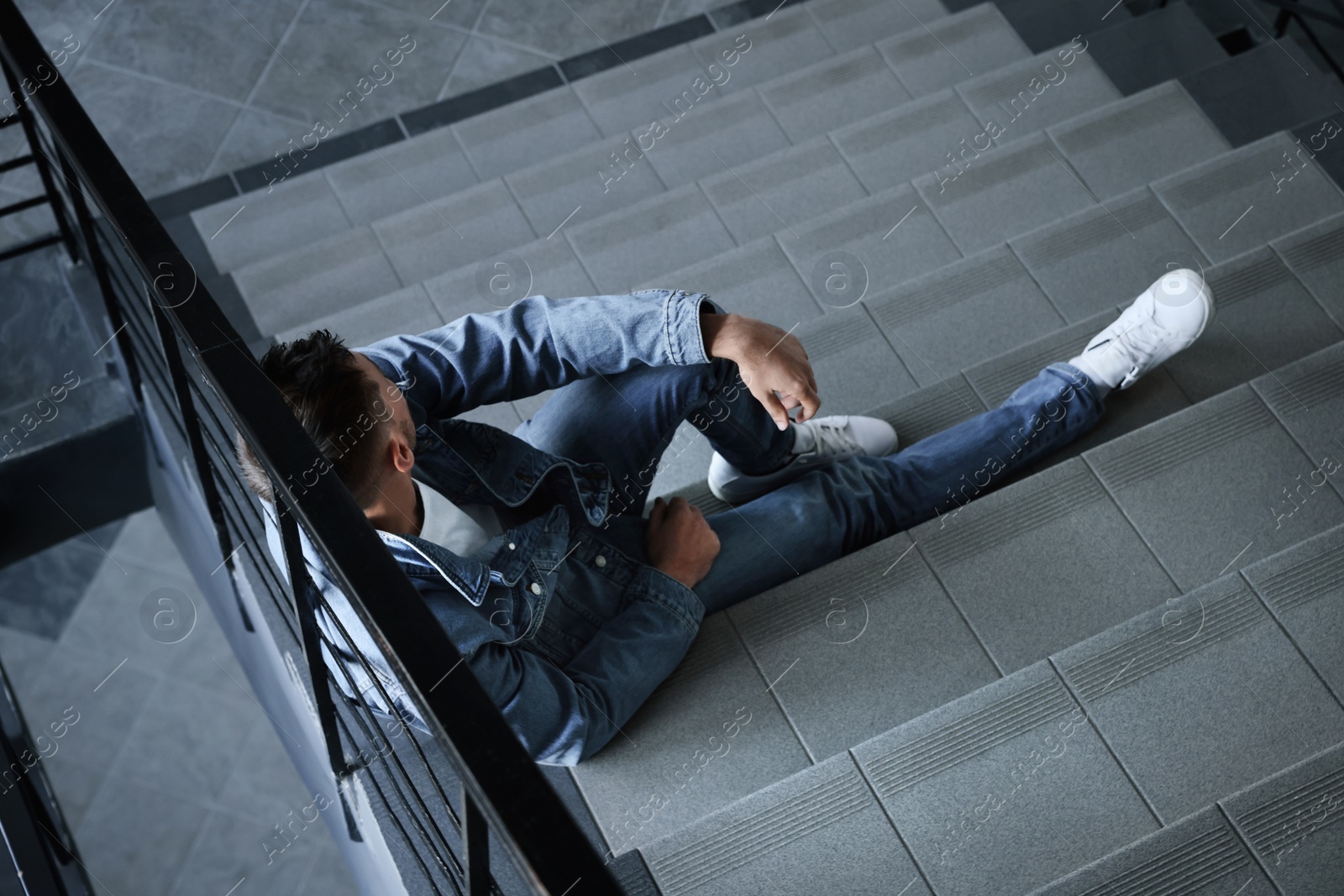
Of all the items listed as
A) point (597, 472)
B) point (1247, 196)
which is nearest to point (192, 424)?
point (597, 472)

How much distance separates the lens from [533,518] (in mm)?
1619

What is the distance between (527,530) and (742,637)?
1.18 feet

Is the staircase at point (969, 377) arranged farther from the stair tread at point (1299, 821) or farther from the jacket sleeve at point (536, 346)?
the jacket sleeve at point (536, 346)

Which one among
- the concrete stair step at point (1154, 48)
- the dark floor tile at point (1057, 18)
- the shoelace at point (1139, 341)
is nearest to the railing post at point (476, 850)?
the shoelace at point (1139, 341)

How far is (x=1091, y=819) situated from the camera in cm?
145

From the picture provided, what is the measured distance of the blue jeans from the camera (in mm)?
1736

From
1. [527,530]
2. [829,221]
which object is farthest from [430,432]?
[829,221]

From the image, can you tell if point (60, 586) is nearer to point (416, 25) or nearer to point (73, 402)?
point (73, 402)

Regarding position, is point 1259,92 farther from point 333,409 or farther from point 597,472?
point 333,409

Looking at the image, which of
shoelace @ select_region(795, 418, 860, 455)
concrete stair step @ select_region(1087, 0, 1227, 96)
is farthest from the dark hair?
concrete stair step @ select_region(1087, 0, 1227, 96)

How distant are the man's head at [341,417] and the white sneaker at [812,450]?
2.35ft

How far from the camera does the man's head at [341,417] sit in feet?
4.32

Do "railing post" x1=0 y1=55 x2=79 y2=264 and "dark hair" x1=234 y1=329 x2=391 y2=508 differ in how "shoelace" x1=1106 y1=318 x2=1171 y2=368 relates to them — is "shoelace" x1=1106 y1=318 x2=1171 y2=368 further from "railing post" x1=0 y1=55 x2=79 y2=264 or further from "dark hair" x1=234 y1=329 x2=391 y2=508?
"railing post" x1=0 y1=55 x2=79 y2=264

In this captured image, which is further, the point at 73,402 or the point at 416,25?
the point at 416,25
